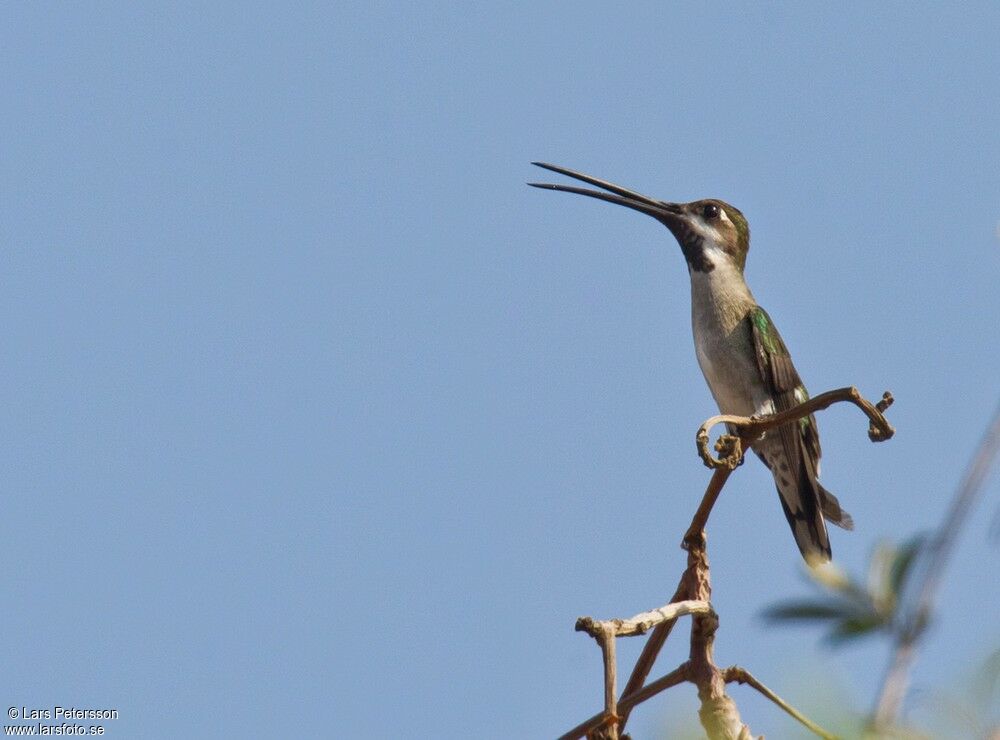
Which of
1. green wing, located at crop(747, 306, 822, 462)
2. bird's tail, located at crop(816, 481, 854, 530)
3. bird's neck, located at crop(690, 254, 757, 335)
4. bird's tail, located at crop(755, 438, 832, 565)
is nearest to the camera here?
bird's tail, located at crop(816, 481, 854, 530)

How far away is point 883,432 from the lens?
109 inches

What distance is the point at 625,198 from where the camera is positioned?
27.1 ft

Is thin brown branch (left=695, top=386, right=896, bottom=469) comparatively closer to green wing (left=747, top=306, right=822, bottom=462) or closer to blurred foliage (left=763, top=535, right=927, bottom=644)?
blurred foliage (left=763, top=535, right=927, bottom=644)

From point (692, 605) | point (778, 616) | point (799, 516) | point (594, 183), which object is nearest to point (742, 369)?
point (799, 516)

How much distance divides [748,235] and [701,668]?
6706mm

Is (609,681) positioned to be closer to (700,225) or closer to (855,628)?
(855,628)

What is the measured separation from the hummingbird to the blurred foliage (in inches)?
183

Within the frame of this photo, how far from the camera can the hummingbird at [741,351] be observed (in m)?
6.45

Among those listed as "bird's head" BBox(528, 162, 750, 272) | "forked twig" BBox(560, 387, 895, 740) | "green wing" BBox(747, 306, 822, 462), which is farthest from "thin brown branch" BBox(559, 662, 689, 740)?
"bird's head" BBox(528, 162, 750, 272)

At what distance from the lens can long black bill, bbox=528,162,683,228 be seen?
25.4ft

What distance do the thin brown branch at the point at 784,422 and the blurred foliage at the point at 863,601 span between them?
1.22m

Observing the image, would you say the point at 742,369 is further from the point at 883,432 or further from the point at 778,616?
the point at 778,616

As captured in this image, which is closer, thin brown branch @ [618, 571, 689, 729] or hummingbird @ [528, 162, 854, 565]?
thin brown branch @ [618, 571, 689, 729]

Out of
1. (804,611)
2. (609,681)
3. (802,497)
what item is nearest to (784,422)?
(609,681)
